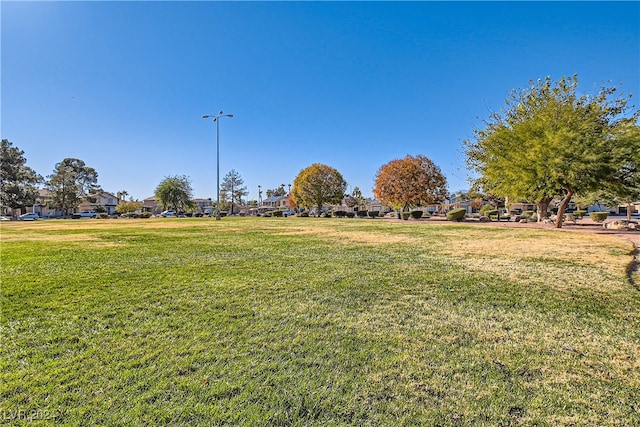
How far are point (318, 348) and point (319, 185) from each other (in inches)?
1780

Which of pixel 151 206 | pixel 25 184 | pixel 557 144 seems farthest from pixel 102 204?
pixel 557 144

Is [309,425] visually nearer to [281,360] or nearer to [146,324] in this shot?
[281,360]

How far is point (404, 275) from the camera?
5758 mm

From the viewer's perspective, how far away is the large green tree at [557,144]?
14.7 metres

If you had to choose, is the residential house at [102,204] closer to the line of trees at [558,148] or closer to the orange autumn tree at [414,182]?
the orange autumn tree at [414,182]

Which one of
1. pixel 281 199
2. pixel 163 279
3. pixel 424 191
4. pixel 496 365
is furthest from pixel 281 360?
pixel 281 199

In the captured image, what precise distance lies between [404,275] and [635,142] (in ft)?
53.6

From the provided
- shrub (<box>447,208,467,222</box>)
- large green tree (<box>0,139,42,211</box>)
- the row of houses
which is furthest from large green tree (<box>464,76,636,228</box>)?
large green tree (<box>0,139,42,211</box>)

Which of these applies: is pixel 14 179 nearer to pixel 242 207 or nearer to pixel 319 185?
pixel 319 185

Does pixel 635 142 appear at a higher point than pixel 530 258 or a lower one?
higher

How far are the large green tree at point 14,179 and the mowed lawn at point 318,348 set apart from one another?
167 ft

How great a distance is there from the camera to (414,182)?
120ft

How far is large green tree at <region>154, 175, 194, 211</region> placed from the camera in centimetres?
4962

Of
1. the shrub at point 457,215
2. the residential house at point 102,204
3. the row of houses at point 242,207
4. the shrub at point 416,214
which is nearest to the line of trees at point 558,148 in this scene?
the shrub at point 457,215
